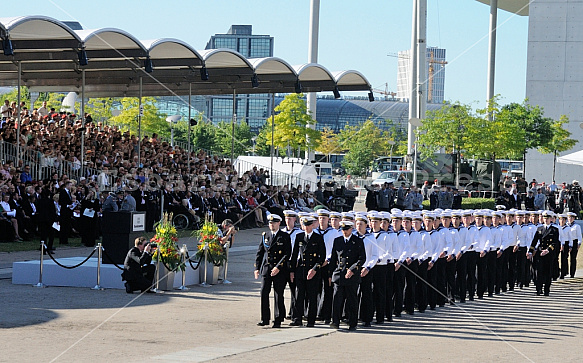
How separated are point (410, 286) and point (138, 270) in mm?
5176

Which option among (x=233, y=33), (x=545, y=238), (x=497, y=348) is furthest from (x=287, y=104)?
(x=233, y=33)

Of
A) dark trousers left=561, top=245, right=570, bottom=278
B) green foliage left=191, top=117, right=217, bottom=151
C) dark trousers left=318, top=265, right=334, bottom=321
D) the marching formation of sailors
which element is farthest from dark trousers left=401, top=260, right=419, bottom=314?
green foliage left=191, top=117, right=217, bottom=151

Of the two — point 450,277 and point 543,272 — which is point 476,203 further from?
point 450,277

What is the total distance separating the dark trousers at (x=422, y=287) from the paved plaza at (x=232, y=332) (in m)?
0.19

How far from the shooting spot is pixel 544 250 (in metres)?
20.1

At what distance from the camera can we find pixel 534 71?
222 feet

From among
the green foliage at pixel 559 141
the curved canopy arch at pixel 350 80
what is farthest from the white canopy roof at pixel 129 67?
the green foliage at pixel 559 141

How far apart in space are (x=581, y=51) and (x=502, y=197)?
90.5 ft

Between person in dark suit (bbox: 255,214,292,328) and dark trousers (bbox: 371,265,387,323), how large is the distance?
5.23 feet

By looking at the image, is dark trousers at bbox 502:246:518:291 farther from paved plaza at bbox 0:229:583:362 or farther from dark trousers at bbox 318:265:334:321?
dark trousers at bbox 318:265:334:321

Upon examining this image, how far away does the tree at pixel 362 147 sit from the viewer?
92.2 meters

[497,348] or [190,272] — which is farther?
[190,272]

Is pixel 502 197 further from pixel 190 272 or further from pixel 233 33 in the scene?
pixel 233 33

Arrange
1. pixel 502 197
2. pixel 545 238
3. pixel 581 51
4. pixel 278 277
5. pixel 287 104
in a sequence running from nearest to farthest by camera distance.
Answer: pixel 278 277
pixel 545 238
pixel 502 197
pixel 287 104
pixel 581 51
